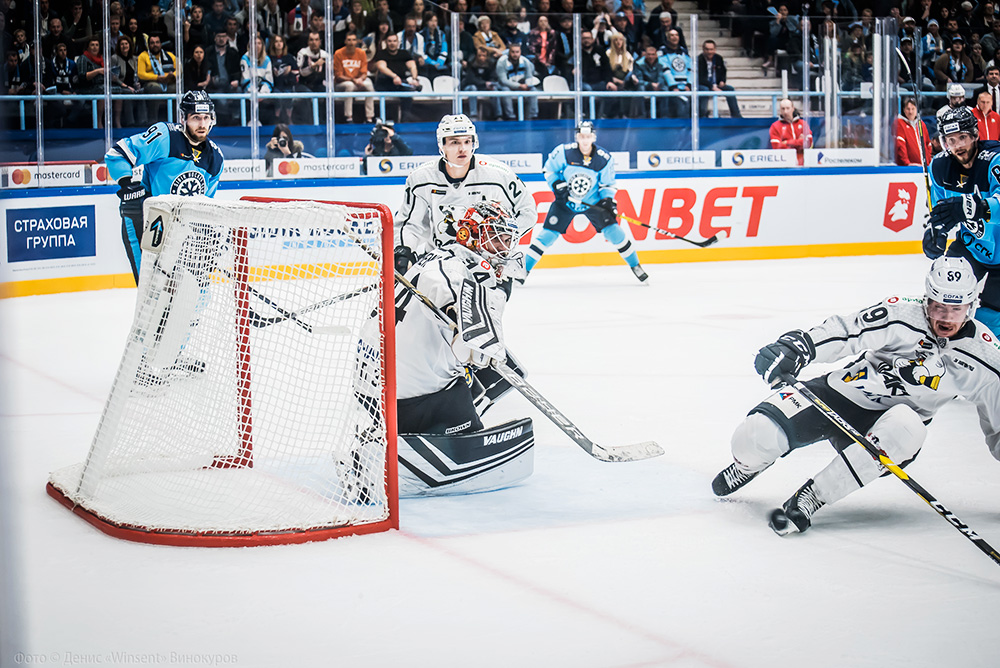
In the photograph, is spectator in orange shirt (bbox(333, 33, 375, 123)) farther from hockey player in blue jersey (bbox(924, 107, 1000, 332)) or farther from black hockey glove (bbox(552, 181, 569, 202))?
hockey player in blue jersey (bbox(924, 107, 1000, 332))

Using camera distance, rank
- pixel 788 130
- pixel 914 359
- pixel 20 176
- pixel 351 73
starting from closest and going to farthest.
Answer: pixel 914 359 → pixel 20 176 → pixel 351 73 → pixel 788 130

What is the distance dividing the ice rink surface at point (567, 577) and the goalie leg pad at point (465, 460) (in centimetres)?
6

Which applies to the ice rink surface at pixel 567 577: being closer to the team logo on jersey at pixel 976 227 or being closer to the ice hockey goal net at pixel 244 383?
the ice hockey goal net at pixel 244 383

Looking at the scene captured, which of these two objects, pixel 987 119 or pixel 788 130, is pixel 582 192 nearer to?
pixel 788 130

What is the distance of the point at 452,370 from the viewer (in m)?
3.33

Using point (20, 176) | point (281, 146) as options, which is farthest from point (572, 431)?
point (281, 146)

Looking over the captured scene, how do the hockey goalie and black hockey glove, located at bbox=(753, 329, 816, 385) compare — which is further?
the hockey goalie

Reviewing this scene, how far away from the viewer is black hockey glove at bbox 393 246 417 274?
4562 mm

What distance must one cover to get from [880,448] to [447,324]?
1.15 metres

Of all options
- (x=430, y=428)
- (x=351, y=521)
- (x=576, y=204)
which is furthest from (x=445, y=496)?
(x=576, y=204)

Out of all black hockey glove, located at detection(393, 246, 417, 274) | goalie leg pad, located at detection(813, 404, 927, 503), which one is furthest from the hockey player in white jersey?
black hockey glove, located at detection(393, 246, 417, 274)

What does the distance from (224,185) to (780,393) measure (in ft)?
Result: 21.5

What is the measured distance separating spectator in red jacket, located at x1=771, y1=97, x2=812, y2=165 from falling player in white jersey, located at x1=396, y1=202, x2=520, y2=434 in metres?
8.16

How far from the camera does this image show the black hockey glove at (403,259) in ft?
15.0
